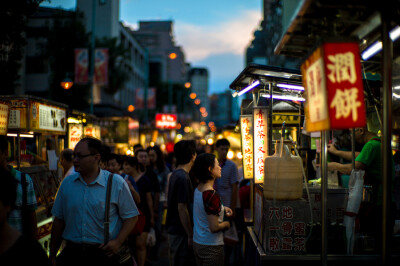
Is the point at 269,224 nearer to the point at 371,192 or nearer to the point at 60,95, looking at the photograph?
the point at 371,192

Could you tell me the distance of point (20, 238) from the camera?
7.93 ft

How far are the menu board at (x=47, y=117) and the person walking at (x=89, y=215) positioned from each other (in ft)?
18.0

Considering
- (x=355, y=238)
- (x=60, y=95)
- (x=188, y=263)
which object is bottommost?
(x=188, y=263)

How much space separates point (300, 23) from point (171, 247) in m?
3.40

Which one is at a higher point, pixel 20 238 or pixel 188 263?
pixel 20 238

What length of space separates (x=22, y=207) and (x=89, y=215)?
84cm

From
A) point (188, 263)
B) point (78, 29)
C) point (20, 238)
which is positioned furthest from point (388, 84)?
point (78, 29)

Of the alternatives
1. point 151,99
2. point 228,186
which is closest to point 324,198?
point 228,186

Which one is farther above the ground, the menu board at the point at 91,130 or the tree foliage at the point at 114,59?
the tree foliage at the point at 114,59

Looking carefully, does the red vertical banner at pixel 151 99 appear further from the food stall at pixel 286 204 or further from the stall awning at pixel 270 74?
the food stall at pixel 286 204

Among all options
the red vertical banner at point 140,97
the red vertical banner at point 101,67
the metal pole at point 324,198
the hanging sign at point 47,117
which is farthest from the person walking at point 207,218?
the red vertical banner at point 140,97

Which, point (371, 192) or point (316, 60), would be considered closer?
point (316, 60)

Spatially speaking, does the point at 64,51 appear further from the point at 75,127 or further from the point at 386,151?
the point at 386,151

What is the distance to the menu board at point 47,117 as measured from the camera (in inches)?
348
